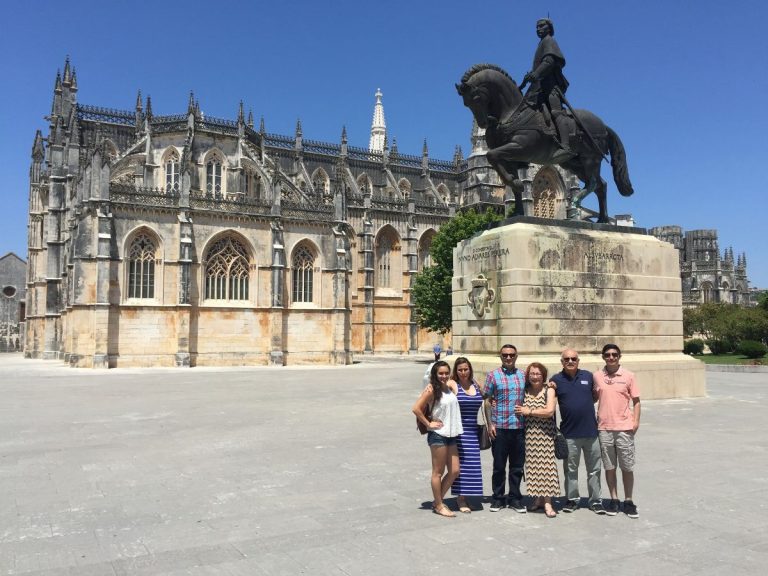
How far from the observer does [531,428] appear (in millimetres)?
6660

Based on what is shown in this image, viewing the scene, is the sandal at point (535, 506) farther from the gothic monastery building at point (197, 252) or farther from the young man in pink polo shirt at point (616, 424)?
the gothic monastery building at point (197, 252)

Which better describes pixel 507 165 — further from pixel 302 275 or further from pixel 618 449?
pixel 302 275

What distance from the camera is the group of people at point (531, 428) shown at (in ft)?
21.3

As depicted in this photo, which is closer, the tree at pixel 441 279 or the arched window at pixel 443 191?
the tree at pixel 441 279

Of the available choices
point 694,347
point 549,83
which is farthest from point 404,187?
point 549,83

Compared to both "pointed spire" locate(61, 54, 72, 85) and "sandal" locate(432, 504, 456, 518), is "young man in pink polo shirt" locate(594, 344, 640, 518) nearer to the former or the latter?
"sandal" locate(432, 504, 456, 518)

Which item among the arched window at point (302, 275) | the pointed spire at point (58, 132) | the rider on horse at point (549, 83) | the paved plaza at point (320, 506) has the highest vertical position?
the pointed spire at point (58, 132)

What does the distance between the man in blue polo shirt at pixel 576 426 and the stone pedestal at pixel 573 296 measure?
706 centimetres

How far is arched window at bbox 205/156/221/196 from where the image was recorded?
45625 mm

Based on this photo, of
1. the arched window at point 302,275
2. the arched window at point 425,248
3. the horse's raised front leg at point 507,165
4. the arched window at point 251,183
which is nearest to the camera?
the horse's raised front leg at point 507,165

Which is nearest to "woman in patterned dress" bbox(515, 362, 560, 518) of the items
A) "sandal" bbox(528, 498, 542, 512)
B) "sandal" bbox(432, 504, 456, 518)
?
"sandal" bbox(528, 498, 542, 512)

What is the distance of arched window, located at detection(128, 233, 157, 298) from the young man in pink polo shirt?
3228cm

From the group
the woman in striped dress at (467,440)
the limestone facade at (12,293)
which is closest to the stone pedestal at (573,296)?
the woman in striped dress at (467,440)

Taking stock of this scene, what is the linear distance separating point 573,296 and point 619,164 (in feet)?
14.7
